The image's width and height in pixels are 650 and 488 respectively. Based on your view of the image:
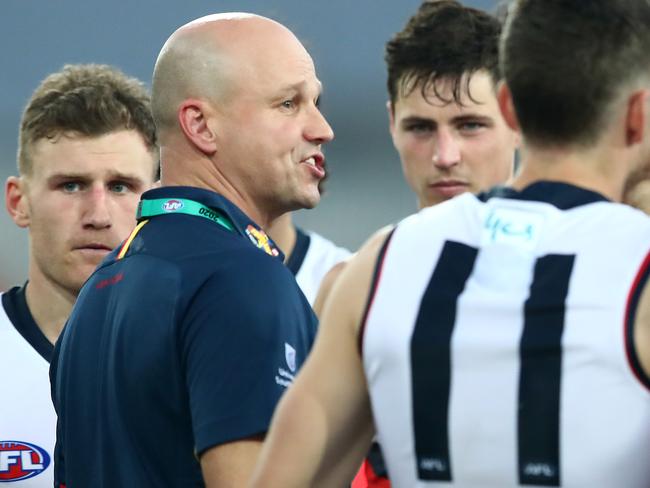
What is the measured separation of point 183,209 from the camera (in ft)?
9.78

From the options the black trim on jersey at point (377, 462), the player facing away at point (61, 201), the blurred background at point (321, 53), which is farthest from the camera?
the blurred background at point (321, 53)

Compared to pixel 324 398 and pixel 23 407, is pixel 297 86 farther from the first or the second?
pixel 23 407

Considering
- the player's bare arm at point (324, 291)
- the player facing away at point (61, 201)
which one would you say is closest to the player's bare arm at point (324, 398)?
the player's bare arm at point (324, 291)

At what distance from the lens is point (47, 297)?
4145 mm

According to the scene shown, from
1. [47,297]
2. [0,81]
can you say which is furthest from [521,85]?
[0,81]

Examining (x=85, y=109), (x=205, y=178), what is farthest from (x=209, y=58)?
(x=85, y=109)

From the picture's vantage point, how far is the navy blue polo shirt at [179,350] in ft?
8.73

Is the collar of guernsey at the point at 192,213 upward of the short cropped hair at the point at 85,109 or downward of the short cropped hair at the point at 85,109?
downward

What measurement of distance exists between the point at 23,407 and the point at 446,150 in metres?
1.59

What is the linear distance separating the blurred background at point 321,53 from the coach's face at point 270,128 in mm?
7420

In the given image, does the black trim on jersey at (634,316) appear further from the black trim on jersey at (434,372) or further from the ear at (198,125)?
the ear at (198,125)

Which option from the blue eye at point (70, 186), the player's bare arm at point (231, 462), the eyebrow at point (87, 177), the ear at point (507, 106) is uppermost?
the eyebrow at point (87, 177)

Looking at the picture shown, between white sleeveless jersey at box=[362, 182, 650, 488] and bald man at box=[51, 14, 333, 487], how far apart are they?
25.4 inches

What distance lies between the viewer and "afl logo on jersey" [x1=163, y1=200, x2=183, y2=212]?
298cm
